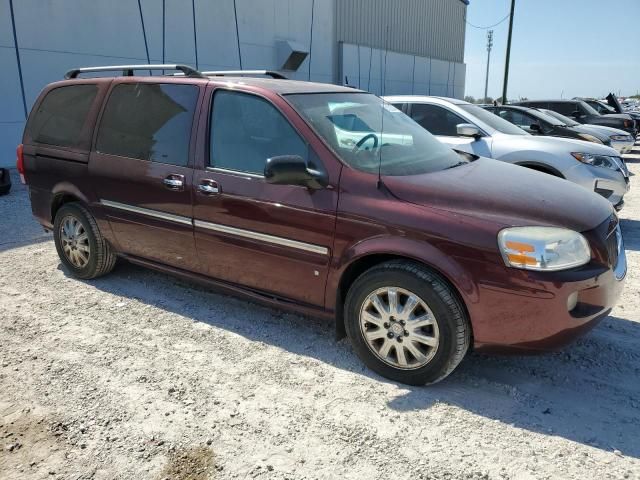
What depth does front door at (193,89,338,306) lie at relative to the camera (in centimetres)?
333

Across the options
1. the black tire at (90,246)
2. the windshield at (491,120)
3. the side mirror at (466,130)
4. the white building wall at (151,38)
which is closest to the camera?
the black tire at (90,246)

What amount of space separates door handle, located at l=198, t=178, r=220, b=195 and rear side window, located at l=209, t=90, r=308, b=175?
0.43 feet

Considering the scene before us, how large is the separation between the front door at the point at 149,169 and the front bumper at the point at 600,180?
4.86 metres

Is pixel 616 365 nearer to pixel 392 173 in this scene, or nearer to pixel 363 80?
pixel 392 173

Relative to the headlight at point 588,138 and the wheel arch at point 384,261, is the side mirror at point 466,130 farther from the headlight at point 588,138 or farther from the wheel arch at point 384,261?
the headlight at point 588,138

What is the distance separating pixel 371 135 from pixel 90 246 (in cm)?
269

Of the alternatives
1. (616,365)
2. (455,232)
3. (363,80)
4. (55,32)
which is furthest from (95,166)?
(363,80)

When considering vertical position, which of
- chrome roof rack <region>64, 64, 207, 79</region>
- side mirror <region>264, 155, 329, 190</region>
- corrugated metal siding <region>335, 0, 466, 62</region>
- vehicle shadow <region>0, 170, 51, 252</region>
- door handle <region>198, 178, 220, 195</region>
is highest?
corrugated metal siding <region>335, 0, 466, 62</region>

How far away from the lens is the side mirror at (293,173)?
3.15 m

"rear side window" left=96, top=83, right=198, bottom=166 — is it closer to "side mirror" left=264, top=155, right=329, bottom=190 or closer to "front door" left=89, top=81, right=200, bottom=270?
"front door" left=89, top=81, right=200, bottom=270

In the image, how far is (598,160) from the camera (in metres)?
6.74

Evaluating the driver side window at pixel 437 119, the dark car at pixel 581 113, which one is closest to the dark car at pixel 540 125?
the driver side window at pixel 437 119

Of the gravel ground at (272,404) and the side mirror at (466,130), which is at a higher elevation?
the side mirror at (466,130)

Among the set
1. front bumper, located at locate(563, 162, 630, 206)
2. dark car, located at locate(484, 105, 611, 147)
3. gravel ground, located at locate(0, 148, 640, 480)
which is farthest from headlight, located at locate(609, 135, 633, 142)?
gravel ground, located at locate(0, 148, 640, 480)
